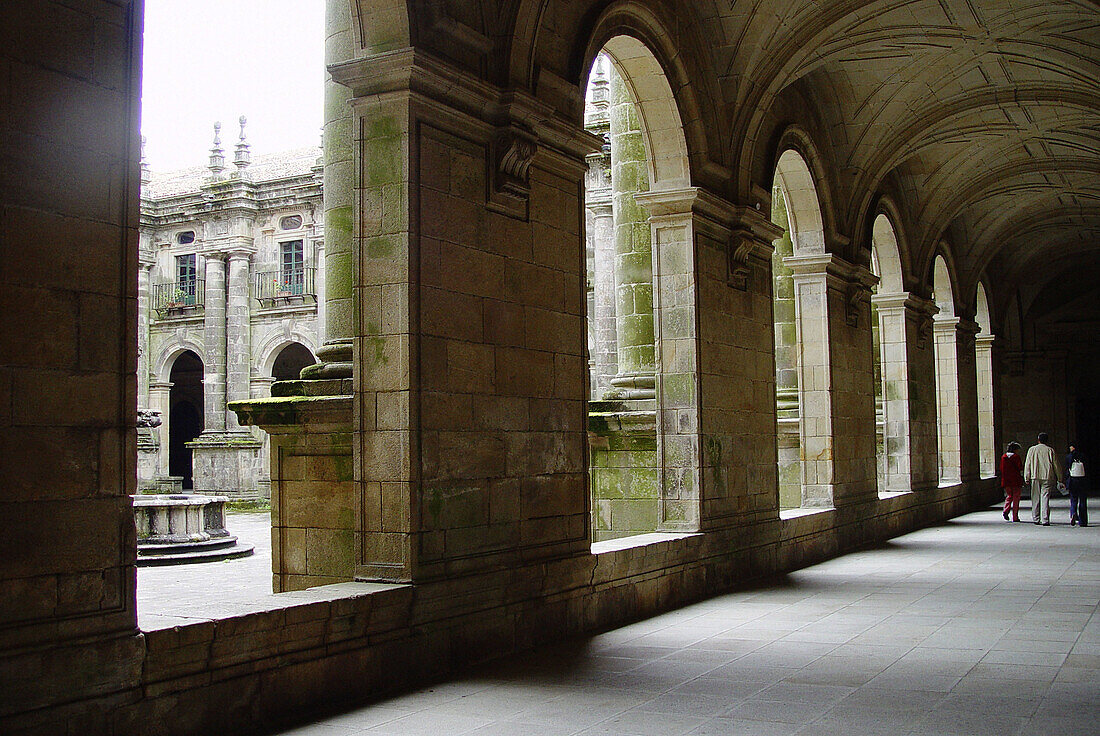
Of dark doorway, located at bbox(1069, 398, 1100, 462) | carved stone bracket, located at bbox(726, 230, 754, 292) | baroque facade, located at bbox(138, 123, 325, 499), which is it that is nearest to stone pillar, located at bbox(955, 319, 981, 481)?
dark doorway, located at bbox(1069, 398, 1100, 462)

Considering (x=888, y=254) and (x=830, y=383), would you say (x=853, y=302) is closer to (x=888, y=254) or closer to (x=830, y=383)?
(x=830, y=383)

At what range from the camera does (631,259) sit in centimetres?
971

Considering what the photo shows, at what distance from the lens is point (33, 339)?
3654 millimetres

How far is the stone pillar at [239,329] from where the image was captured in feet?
90.2

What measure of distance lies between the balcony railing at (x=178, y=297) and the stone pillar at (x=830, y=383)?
20094 millimetres

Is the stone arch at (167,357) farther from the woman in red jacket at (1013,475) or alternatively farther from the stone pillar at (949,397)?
the woman in red jacket at (1013,475)

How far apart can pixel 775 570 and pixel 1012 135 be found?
8399 millimetres

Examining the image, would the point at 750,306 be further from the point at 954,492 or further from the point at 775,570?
the point at 954,492

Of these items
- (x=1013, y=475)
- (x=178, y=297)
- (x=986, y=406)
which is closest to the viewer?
(x=1013, y=475)

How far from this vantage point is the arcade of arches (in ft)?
12.3

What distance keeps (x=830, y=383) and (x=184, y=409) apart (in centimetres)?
2591

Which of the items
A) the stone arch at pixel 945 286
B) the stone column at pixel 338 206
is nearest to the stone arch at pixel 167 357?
the stone arch at pixel 945 286

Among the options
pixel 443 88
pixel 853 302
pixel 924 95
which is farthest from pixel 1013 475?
pixel 443 88

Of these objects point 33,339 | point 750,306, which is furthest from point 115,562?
point 750,306
